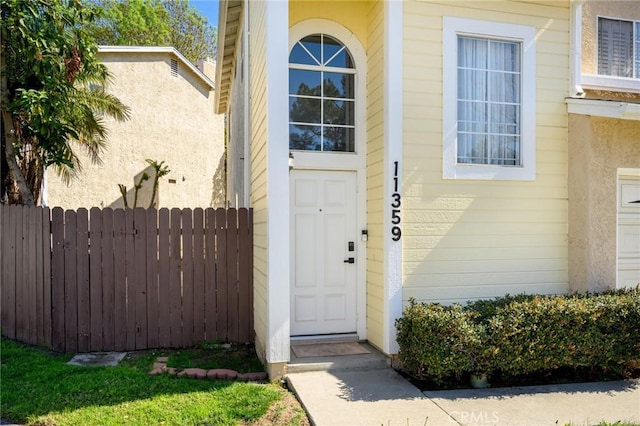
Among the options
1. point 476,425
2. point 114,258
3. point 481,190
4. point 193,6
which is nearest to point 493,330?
point 476,425

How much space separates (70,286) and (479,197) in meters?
5.34

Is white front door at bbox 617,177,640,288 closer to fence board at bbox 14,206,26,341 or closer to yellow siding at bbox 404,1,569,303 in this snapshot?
yellow siding at bbox 404,1,569,303

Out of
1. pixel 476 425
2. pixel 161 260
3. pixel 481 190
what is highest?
pixel 481 190

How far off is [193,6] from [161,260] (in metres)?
26.7

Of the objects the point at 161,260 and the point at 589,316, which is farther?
the point at 161,260

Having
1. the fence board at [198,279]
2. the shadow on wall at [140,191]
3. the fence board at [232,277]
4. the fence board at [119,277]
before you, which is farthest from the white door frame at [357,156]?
the shadow on wall at [140,191]

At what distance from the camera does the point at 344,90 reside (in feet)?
19.4

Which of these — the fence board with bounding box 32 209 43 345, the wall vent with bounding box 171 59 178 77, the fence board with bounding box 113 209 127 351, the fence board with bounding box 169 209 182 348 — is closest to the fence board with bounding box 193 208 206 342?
the fence board with bounding box 169 209 182 348

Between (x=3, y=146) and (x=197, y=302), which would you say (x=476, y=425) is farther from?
(x=3, y=146)

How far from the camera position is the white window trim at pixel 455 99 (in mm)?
5246

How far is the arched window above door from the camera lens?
5797 mm

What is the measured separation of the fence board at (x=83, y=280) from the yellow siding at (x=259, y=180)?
2164mm

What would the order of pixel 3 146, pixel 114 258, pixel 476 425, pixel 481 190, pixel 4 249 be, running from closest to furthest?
pixel 476 425 < pixel 481 190 < pixel 114 258 < pixel 4 249 < pixel 3 146

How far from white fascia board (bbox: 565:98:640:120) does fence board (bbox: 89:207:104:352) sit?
20.6ft
